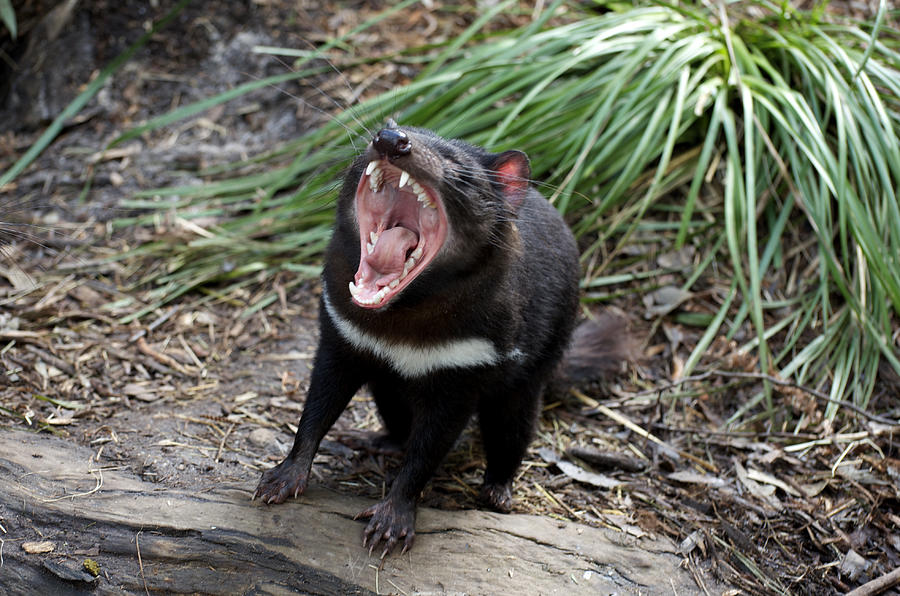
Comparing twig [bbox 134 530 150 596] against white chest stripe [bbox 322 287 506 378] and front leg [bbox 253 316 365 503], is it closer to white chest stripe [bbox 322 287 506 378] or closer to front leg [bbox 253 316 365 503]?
front leg [bbox 253 316 365 503]

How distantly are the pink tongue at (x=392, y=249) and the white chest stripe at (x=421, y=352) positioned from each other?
0.67 feet

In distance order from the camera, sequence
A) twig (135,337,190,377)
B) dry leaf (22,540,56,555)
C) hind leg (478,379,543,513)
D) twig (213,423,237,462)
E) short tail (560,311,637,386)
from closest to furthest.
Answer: dry leaf (22,540,56,555)
twig (213,423,237,462)
hind leg (478,379,543,513)
twig (135,337,190,377)
short tail (560,311,637,386)

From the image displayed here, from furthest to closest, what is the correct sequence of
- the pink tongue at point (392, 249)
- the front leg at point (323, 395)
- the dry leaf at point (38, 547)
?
the front leg at point (323, 395), the pink tongue at point (392, 249), the dry leaf at point (38, 547)

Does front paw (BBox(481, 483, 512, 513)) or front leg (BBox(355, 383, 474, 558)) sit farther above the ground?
front leg (BBox(355, 383, 474, 558))

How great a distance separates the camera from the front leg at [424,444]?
7.35ft

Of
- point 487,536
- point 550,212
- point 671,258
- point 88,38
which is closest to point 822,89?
point 671,258

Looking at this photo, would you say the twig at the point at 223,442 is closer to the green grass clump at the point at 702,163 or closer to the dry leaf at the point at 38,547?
the dry leaf at the point at 38,547

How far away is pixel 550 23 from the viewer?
4.57 metres

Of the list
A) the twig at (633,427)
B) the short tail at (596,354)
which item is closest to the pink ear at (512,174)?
the short tail at (596,354)

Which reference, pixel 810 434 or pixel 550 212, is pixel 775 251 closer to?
pixel 810 434

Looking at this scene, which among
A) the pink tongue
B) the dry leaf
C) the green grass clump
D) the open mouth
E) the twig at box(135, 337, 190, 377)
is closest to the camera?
the dry leaf

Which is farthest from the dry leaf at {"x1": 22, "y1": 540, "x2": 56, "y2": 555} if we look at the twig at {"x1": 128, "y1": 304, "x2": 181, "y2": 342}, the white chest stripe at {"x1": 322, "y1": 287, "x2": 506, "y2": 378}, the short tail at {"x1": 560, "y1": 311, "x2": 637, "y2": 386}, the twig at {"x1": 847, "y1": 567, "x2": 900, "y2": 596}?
the twig at {"x1": 847, "y1": 567, "x2": 900, "y2": 596}

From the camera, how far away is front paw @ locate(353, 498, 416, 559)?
7.06 ft

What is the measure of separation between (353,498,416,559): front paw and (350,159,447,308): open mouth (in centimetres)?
59
